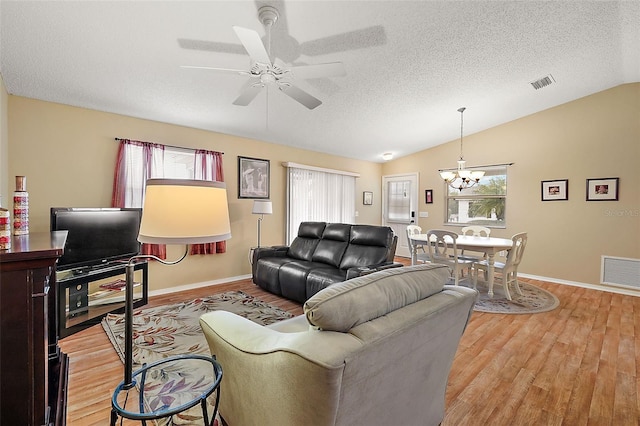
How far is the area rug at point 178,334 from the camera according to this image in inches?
73.2

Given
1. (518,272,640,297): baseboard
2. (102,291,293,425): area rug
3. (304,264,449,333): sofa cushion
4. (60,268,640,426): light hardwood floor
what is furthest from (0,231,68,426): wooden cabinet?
(518,272,640,297): baseboard

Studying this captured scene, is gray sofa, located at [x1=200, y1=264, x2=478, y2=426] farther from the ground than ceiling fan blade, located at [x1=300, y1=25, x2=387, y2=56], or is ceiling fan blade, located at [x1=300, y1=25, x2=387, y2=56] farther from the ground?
ceiling fan blade, located at [x1=300, y1=25, x2=387, y2=56]

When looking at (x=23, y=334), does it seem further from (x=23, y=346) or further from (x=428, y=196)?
(x=428, y=196)

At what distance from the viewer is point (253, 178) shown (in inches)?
190

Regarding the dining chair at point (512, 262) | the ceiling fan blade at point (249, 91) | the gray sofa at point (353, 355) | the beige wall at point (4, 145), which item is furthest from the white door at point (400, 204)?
the beige wall at point (4, 145)

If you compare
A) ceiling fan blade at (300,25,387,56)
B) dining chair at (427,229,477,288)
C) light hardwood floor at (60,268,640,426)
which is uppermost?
ceiling fan blade at (300,25,387,56)

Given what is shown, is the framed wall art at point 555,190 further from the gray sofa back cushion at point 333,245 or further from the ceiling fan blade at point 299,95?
the ceiling fan blade at point 299,95

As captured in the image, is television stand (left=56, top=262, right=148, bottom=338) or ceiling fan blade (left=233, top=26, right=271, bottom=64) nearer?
ceiling fan blade (left=233, top=26, right=271, bottom=64)

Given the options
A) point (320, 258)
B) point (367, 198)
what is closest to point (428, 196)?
point (367, 198)

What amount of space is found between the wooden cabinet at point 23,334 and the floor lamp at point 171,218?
0.26 metres

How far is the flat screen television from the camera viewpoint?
272 cm

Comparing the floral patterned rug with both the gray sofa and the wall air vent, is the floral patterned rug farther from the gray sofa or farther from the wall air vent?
the gray sofa

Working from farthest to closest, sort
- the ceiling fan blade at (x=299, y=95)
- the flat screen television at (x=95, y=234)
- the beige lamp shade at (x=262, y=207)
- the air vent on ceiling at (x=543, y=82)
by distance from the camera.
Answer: the beige lamp shade at (x=262, y=207), the air vent on ceiling at (x=543, y=82), the flat screen television at (x=95, y=234), the ceiling fan blade at (x=299, y=95)

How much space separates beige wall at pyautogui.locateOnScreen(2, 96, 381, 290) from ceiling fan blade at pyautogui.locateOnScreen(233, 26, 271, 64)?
2.63 meters
